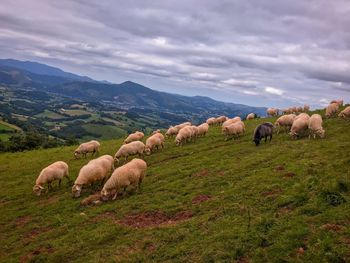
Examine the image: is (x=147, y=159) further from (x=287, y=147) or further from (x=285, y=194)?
(x=285, y=194)

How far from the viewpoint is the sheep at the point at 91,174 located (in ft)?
77.0

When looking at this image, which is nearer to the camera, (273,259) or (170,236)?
(273,259)

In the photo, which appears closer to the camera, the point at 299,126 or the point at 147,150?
the point at 299,126

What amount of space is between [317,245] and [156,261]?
5.72 m

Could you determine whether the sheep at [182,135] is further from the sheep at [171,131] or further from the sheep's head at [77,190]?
the sheep's head at [77,190]

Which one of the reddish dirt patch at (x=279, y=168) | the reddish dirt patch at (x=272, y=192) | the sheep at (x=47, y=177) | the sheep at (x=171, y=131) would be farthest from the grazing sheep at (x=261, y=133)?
the sheep at (x=47, y=177)

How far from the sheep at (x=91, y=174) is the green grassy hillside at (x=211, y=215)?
71 centimetres

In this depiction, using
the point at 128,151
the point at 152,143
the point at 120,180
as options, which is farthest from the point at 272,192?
the point at 152,143

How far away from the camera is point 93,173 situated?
78.4 feet

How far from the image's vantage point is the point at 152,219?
17.8 m

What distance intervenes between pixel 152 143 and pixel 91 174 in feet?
39.2

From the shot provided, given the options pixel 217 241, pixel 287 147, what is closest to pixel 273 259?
pixel 217 241

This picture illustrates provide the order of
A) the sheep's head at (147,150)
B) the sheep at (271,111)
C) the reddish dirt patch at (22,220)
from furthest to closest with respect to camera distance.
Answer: the sheep at (271,111) < the sheep's head at (147,150) < the reddish dirt patch at (22,220)

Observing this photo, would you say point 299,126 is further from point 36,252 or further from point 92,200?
point 36,252
